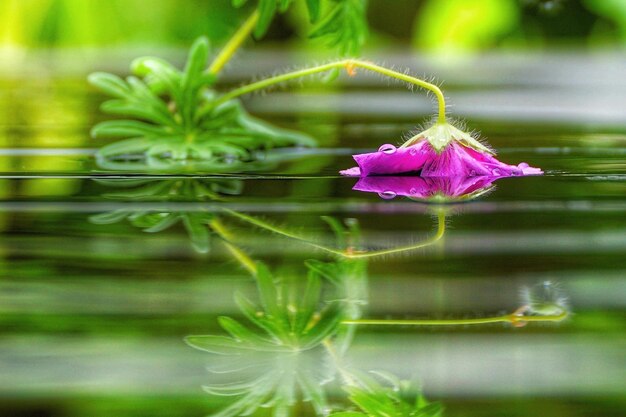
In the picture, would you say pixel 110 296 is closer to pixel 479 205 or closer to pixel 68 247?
pixel 68 247

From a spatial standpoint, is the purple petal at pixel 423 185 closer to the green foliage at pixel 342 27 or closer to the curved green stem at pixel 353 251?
the curved green stem at pixel 353 251

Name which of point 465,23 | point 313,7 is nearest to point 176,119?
point 313,7

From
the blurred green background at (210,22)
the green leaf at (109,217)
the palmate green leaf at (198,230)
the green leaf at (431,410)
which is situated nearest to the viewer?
the green leaf at (431,410)

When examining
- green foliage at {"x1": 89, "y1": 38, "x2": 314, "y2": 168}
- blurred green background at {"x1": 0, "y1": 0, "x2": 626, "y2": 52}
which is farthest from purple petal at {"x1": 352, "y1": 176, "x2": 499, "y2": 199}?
blurred green background at {"x1": 0, "y1": 0, "x2": 626, "y2": 52}

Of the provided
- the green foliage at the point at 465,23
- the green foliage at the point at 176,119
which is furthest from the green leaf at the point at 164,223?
the green foliage at the point at 465,23

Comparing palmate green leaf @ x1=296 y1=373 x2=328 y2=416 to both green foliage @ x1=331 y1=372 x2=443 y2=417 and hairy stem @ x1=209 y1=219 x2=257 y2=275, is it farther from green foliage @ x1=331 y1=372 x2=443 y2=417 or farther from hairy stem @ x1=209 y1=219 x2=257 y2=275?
hairy stem @ x1=209 y1=219 x2=257 y2=275

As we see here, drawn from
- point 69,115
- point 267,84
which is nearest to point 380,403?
point 267,84
